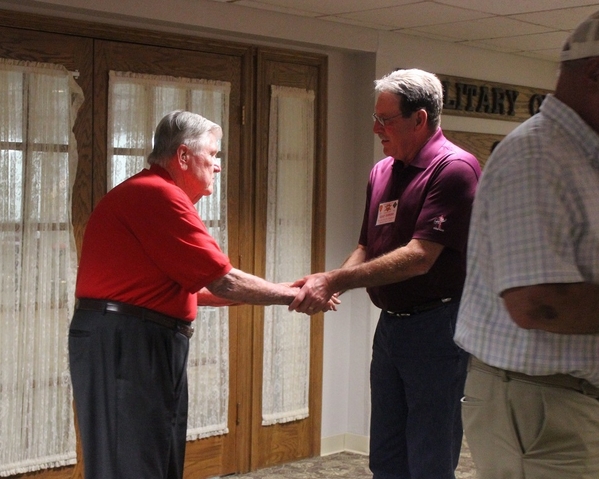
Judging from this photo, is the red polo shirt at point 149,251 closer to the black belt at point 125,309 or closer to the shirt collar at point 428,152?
the black belt at point 125,309

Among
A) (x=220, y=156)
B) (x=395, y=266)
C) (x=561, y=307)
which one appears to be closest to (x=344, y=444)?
(x=220, y=156)

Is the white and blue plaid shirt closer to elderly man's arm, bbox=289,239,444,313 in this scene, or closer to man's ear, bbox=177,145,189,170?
elderly man's arm, bbox=289,239,444,313

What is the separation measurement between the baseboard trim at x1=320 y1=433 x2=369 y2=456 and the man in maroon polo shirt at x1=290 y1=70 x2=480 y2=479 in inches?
79.4

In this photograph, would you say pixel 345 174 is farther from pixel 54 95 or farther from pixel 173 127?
pixel 173 127

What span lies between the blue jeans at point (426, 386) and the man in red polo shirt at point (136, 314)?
58 centimetres

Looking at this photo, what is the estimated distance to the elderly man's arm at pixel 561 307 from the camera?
1644 mm

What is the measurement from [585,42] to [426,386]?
1.49 meters

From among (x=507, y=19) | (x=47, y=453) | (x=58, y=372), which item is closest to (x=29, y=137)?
(x=58, y=372)

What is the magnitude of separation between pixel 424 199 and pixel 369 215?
12.7 inches

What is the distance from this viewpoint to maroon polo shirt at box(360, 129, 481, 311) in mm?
2904

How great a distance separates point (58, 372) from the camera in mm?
3973

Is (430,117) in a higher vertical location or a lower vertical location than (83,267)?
higher

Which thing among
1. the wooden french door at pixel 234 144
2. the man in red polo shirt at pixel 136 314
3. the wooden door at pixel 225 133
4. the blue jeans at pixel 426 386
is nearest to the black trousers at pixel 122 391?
the man in red polo shirt at pixel 136 314

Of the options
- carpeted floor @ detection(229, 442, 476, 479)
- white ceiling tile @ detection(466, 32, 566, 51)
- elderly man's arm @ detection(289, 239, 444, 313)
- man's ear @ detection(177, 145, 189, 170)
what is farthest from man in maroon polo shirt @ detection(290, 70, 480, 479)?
white ceiling tile @ detection(466, 32, 566, 51)
